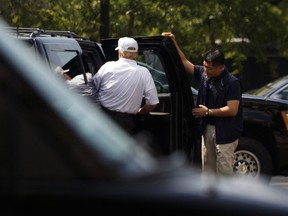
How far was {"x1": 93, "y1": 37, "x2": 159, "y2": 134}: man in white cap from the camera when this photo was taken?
773 cm

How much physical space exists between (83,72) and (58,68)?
744 millimetres

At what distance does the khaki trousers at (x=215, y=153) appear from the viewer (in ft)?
27.7

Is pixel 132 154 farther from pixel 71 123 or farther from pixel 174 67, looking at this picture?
pixel 174 67

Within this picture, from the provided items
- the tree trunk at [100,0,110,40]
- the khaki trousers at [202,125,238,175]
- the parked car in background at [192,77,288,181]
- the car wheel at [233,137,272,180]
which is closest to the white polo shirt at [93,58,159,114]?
the khaki trousers at [202,125,238,175]

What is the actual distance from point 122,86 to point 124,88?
0.03 m

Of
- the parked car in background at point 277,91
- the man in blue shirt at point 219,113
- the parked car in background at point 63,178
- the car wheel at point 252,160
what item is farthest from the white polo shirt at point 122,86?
the parked car in background at point 63,178

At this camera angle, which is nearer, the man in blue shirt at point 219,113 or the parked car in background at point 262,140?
the man in blue shirt at point 219,113

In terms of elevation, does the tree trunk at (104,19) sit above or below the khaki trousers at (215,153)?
above

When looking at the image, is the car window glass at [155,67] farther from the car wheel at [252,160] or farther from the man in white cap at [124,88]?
the car wheel at [252,160]

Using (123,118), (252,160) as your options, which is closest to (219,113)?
(123,118)

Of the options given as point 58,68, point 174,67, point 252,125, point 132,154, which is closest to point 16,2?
point 252,125

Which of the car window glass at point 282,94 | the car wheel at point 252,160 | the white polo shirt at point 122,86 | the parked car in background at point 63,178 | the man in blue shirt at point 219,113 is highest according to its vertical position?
the parked car in background at point 63,178

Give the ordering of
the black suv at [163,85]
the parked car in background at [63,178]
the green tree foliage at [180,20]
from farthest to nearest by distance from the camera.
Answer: the green tree foliage at [180,20] → the black suv at [163,85] → the parked car in background at [63,178]

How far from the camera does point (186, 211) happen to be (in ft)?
6.64
